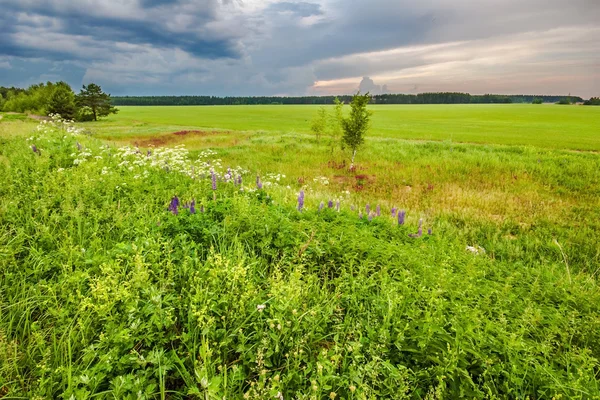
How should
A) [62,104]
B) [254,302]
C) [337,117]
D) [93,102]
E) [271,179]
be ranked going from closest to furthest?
1. [254,302]
2. [271,179]
3. [337,117]
4. [62,104]
5. [93,102]

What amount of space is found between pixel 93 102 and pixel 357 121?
2766 inches

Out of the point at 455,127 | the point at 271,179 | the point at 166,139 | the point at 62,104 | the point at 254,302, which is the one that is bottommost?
the point at 271,179

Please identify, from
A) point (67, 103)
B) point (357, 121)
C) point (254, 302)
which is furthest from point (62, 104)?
point (254, 302)

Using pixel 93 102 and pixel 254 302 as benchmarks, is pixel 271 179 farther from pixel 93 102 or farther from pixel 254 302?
pixel 93 102

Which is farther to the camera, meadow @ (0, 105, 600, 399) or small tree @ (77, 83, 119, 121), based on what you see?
small tree @ (77, 83, 119, 121)

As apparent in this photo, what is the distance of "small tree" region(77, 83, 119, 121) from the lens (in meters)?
63.1

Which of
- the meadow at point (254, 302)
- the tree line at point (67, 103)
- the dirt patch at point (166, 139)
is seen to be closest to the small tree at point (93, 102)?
the tree line at point (67, 103)

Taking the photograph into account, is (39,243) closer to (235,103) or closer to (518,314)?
(518,314)

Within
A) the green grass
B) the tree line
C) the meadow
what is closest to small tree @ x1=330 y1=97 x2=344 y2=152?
the green grass

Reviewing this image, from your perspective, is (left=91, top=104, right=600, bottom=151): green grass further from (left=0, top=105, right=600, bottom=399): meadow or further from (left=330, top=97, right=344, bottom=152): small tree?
(left=0, top=105, right=600, bottom=399): meadow

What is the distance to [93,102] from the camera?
64.9 meters

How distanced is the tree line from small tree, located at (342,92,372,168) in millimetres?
57581

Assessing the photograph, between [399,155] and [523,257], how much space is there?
14170 mm

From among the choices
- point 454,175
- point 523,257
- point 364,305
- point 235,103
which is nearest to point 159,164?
point 364,305
